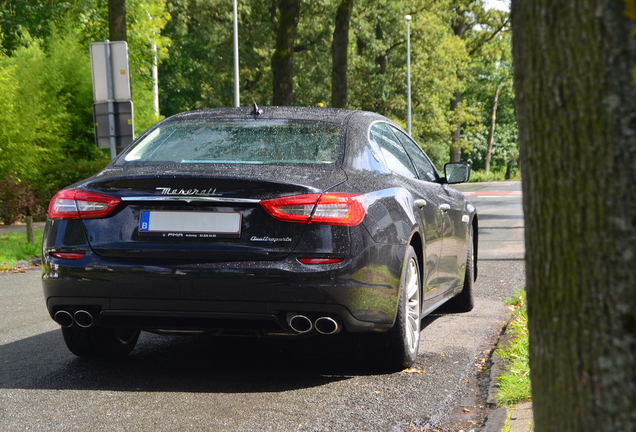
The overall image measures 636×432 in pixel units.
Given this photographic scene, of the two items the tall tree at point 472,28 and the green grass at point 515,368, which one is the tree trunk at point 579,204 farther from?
the tall tree at point 472,28

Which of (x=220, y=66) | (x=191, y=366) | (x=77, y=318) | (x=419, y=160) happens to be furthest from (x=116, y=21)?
(x=220, y=66)

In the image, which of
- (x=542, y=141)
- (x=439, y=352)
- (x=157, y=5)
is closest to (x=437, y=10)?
(x=157, y=5)

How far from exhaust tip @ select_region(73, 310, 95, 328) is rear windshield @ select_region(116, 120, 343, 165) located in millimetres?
909

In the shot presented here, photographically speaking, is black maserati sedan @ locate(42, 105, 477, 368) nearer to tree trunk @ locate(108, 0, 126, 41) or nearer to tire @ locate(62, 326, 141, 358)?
tire @ locate(62, 326, 141, 358)

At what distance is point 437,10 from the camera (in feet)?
165

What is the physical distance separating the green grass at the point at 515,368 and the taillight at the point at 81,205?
7.23 ft

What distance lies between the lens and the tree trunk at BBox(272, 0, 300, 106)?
65.1 feet

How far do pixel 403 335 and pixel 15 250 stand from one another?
29.1 feet

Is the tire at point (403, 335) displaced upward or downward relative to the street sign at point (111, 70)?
downward

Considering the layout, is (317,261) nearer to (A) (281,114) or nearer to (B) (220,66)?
(A) (281,114)

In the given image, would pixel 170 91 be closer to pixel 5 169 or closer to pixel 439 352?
pixel 5 169

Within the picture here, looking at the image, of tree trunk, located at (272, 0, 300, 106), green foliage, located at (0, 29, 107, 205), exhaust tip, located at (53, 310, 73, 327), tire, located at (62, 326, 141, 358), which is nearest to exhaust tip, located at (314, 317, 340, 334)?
exhaust tip, located at (53, 310, 73, 327)

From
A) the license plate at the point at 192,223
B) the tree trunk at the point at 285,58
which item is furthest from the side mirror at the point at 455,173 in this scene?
the tree trunk at the point at 285,58

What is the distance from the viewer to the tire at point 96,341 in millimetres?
5617
